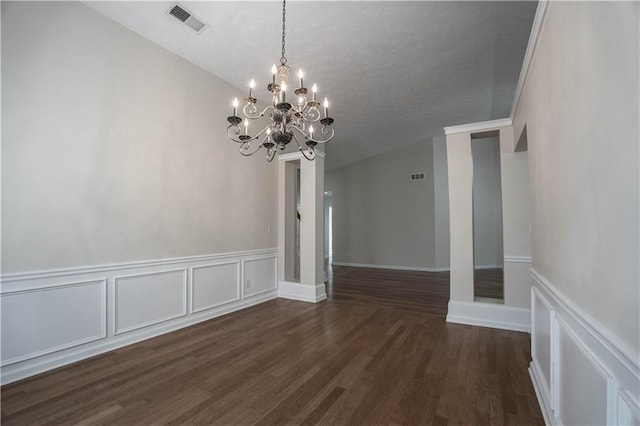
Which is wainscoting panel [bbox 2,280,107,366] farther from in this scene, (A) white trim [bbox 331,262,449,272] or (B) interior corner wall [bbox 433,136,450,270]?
(B) interior corner wall [bbox 433,136,450,270]

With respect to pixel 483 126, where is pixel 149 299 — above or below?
below

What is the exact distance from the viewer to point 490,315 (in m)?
3.61

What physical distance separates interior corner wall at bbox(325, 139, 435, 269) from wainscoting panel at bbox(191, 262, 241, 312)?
5.16m

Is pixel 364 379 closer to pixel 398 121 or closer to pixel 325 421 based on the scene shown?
pixel 325 421

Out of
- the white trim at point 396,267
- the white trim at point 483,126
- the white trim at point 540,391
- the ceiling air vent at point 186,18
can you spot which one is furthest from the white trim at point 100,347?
the white trim at point 396,267

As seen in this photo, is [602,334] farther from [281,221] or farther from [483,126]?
[281,221]

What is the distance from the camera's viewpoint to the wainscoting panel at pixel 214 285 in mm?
3773

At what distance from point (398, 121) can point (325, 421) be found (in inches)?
230

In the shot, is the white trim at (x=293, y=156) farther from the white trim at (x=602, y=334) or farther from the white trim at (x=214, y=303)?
the white trim at (x=602, y=334)

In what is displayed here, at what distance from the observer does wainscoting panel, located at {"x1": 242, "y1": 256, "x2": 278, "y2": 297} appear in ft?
14.8

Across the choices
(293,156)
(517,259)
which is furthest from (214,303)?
(517,259)

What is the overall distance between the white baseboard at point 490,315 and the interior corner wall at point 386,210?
14.0 feet

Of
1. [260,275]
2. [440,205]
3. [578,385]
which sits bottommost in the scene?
[260,275]

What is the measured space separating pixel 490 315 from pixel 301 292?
2.71 m
